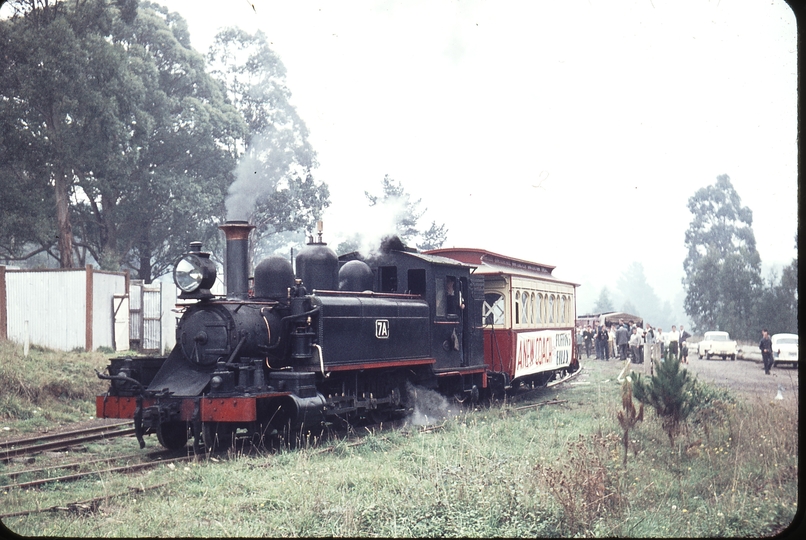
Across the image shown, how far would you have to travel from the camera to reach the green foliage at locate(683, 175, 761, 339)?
24172mm

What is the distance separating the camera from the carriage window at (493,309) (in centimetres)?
1425

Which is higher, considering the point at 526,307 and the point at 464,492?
the point at 526,307

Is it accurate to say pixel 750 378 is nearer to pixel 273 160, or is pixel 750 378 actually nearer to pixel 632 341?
pixel 632 341

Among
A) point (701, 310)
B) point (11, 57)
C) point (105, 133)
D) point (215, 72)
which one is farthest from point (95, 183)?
point (701, 310)

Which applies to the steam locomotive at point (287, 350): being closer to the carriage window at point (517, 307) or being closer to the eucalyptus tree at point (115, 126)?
the carriage window at point (517, 307)

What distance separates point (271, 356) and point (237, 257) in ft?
4.44

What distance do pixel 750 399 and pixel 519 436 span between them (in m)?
4.76

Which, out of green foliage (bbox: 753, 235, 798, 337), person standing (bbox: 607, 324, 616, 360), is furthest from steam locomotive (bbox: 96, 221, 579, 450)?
person standing (bbox: 607, 324, 616, 360)

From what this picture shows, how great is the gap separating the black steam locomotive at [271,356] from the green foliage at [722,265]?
52.9ft

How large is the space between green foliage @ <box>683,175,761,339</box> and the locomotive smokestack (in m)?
18.5

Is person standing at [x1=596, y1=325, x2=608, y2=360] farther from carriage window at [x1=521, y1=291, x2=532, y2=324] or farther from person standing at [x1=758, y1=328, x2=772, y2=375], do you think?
carriage window at [x1=521, y1=291, x2=532, y2=324]

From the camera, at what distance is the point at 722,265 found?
28.7 metres

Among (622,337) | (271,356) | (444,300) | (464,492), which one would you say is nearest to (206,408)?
(271,356)

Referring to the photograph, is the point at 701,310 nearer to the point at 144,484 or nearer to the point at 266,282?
the point at 266,282
